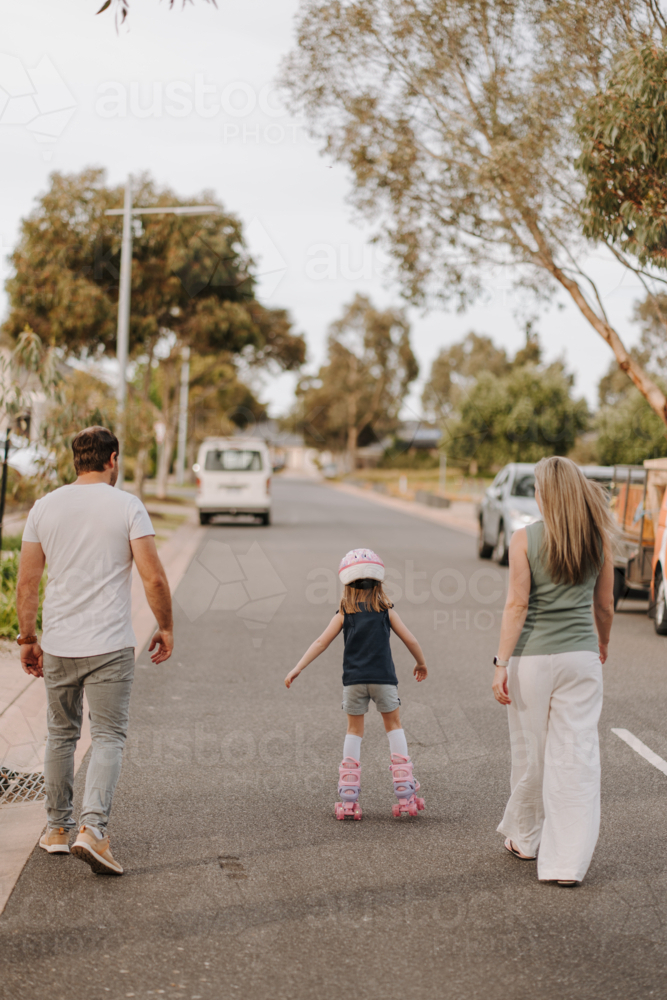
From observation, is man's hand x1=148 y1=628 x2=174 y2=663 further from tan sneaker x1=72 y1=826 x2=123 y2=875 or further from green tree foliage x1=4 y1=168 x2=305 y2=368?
green tree foliage x1=4 y1=168 x2=305 y2=368

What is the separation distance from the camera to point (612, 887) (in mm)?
4223

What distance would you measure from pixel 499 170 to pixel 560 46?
177 cm

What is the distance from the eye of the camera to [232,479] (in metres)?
25.4

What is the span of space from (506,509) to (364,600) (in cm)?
1231

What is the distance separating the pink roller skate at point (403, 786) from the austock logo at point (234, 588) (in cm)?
505

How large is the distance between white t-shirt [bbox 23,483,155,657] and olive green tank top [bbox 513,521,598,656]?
1.59m

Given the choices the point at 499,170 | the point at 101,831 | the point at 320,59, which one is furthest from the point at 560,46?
the point at 101,831

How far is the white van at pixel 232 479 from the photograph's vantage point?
2533 cm

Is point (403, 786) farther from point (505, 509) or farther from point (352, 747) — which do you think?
point (505, 509)

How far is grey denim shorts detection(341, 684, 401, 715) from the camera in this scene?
5.04 meters

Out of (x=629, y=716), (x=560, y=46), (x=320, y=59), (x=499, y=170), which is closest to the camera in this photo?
(x=629, y=716)

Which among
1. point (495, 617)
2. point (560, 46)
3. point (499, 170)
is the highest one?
point (560, 46)

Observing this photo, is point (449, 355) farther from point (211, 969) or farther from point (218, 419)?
point (211, 969)

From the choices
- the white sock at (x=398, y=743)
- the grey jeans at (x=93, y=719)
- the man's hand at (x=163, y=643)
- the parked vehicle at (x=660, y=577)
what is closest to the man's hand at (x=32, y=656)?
the grey jeans at (x=93, y=719)
